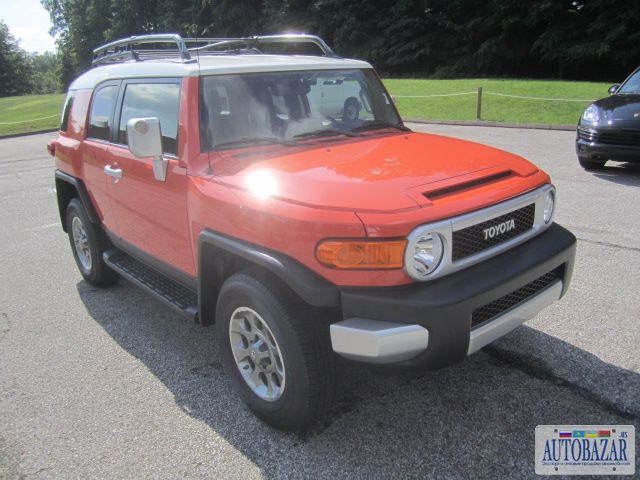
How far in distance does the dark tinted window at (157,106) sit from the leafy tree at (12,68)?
83462 millimetres

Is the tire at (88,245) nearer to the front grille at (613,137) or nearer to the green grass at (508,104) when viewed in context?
the front grille at (613,137)

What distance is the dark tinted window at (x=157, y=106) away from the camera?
3.42 m

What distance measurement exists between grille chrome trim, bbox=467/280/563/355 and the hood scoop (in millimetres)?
652

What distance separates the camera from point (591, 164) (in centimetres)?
849

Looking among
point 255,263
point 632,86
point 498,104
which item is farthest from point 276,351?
point 498,104

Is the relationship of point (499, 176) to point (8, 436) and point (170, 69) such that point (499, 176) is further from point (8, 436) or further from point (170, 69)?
point (8, 436)

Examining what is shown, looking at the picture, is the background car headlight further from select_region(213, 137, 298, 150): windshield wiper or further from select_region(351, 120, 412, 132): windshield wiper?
select_region(213, 137, 298, 150): windshield wiper

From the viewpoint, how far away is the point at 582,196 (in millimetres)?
Result: 7105

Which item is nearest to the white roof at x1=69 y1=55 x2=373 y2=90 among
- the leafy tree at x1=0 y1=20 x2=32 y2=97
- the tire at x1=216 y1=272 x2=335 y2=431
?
the tire at x1=216 y1=272 x2=335 y2=431

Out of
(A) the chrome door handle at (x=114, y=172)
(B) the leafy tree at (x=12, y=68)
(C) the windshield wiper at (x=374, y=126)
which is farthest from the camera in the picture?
(B) the leafy tree at (x=12, y=68)

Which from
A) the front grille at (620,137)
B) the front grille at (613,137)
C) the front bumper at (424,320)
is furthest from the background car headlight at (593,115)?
the front bumper at (424,320)

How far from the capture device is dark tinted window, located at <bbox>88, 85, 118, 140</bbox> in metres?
4.27

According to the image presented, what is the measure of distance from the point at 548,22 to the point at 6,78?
73.3m

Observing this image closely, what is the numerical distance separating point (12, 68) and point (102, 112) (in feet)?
283
